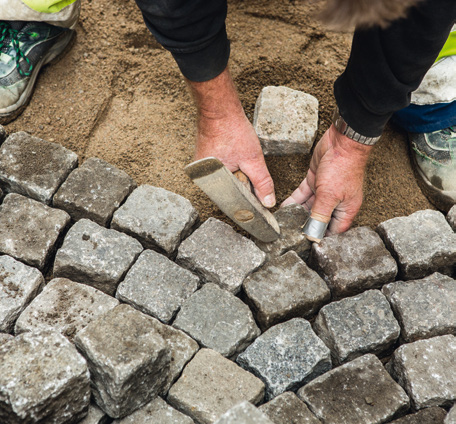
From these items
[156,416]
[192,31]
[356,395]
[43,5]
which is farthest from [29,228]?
[356,395]

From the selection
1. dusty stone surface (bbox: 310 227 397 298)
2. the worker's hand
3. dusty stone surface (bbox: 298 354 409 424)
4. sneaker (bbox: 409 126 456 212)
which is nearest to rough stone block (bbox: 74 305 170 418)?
dusty stone surface (bbox: 298 354 409 424)

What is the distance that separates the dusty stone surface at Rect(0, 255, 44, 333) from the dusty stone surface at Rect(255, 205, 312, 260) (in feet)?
3.63

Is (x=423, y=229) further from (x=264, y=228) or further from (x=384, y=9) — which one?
(x=384, y=9)

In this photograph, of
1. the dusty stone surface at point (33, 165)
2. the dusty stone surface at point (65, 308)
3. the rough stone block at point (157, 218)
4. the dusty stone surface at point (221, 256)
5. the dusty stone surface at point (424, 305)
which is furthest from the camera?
the dusty stone surface at point (33, 165)

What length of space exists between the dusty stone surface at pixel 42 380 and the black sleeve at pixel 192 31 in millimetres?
1321

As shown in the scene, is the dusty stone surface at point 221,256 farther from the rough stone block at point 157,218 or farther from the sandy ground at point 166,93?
the sandy ground at point 166,93

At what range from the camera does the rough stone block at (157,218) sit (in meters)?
2.61

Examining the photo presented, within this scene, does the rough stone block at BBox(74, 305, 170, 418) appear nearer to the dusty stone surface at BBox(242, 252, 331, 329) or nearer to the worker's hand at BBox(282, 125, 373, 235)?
the dusty stone surface at BBox(242, 252, 331, 329)

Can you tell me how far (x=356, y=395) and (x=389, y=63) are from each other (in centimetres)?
138

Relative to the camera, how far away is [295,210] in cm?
274

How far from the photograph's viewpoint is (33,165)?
278cm

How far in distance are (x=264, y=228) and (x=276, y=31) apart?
1702mm

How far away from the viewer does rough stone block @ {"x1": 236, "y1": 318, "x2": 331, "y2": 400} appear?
2.23m

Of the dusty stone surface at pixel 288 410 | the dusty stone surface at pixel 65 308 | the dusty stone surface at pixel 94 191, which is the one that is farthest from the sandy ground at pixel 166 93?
the dusty stone surface at pixel 288 410
